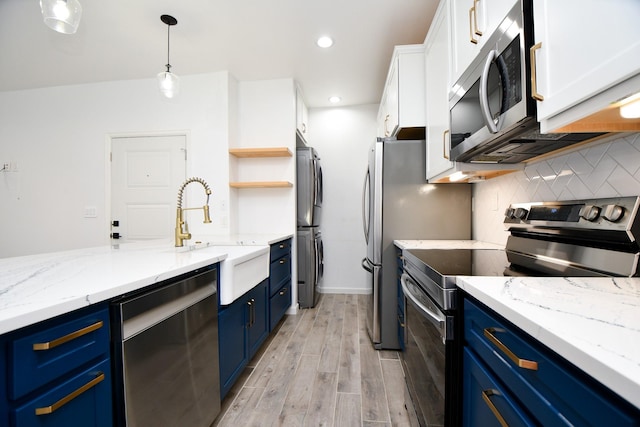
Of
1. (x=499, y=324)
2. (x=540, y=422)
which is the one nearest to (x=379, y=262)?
(x=499, y=324)

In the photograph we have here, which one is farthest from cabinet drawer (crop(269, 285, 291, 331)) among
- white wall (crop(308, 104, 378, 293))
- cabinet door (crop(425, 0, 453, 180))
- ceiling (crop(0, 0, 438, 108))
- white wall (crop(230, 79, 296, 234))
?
ceiling (crop(0, 0, 438, 108))

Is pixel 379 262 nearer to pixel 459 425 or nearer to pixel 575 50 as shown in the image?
pixel 459 425

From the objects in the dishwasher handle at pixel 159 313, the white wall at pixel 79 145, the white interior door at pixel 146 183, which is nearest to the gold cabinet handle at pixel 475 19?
the dishwasher handle at pixel 159 313

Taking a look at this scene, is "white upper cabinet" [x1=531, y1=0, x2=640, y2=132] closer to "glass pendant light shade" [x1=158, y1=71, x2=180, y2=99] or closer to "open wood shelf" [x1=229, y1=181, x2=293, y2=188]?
"glass pendant light shade" [x1=158, y1=71, x2=180, y2=99]

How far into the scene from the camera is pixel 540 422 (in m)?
0.55

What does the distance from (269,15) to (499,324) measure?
2.47 meters

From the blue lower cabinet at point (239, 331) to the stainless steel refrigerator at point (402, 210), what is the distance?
93 cm

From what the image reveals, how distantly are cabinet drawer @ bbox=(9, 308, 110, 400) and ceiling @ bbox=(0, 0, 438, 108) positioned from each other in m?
2.23

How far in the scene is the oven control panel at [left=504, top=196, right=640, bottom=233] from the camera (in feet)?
2.74

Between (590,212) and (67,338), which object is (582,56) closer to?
(590,212)

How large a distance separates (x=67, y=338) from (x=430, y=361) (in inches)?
49.0

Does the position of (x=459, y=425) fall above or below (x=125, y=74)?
below

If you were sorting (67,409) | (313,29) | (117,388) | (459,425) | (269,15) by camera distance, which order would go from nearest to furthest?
1. (67,409)
2. (117,388)
3. (459,425)
4. (269,15)
5. (313,29)

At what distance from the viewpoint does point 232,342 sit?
153 cm
